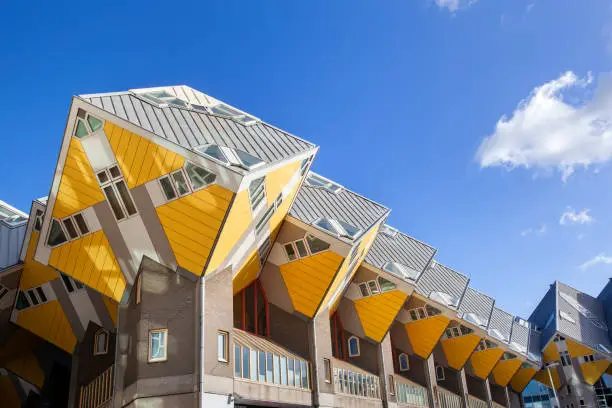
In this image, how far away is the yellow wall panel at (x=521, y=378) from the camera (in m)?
61.9

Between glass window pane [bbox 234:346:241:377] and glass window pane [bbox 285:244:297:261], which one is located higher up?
glass window pane [bbox 285:244:297:261]

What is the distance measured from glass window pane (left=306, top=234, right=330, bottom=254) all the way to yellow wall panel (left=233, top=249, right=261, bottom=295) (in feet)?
9.39

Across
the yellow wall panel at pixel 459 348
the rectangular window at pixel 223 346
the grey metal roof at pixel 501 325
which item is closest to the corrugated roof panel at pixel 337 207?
the rectangular window at pixel 223 346

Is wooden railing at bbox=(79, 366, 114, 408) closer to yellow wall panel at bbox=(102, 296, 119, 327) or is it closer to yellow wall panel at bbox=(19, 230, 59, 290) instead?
yellow wall panel at bbox=(102, 296, 119, 327)

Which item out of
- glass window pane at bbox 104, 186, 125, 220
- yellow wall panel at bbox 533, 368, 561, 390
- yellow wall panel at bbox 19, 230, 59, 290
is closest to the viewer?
glass window pane at bbox 104, 186, 125, 220

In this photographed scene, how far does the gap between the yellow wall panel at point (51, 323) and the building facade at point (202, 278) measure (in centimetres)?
10

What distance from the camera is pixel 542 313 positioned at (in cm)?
7156

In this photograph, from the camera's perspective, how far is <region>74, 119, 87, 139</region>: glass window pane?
20.0 m

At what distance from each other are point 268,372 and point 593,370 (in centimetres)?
4976

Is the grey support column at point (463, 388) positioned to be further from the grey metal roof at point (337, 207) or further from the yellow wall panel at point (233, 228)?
the yellow wall panel at point (233, 228)

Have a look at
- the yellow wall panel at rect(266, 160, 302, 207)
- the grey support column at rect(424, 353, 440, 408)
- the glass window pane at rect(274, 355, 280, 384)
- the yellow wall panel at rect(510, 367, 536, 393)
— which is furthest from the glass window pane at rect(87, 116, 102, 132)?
the yellow wall panel at rect(510, 367, 536, 393)

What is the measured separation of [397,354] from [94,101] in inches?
1258

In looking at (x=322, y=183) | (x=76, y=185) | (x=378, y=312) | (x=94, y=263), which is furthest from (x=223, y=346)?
(x=322, y=183)

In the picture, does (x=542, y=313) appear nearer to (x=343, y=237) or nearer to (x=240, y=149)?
(x=343, y=237)
